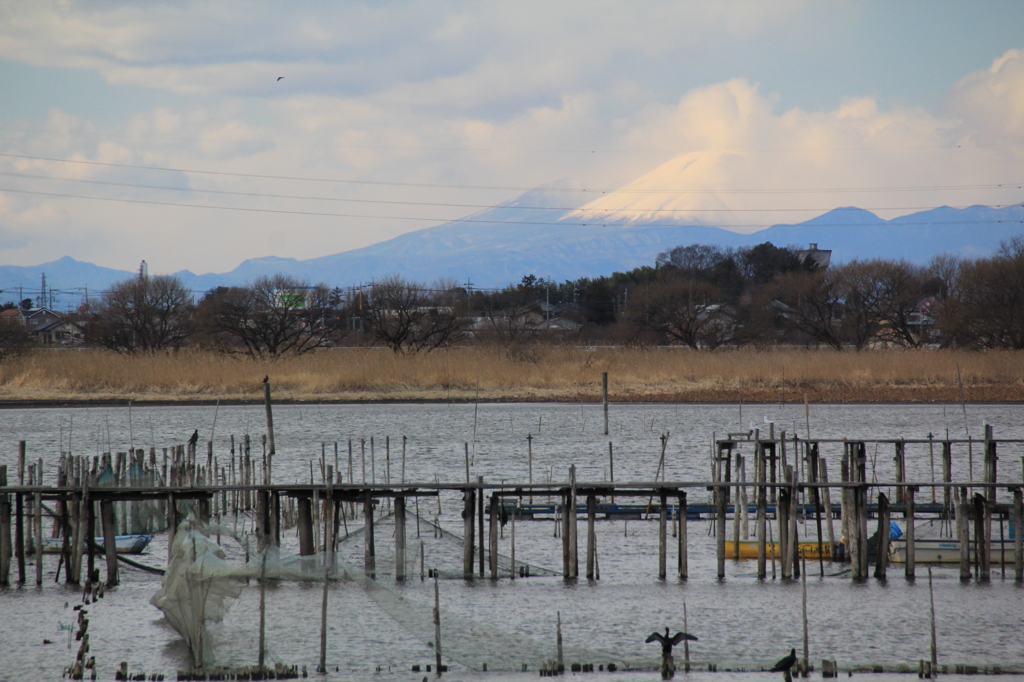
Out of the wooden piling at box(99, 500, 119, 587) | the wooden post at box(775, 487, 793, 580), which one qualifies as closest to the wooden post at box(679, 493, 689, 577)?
the wooden post at box(775, 487, 793, 580)

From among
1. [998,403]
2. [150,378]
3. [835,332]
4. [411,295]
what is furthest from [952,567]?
[835,332]

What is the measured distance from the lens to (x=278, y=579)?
11.2 metres

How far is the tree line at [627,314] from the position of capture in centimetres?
4828

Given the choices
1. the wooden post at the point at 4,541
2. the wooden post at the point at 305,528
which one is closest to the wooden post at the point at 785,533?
the wooden post at the point at 305,528

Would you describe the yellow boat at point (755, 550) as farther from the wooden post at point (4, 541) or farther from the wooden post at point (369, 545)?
the wooden post at point (4, 541)

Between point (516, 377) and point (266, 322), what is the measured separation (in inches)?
631

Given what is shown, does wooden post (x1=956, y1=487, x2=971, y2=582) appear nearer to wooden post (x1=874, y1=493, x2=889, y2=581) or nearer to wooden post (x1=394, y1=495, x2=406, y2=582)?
wooden post (x1=874, y1=493, x2=889, y2=581)

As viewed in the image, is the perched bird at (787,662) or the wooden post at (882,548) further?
the wooden post at (882,548)

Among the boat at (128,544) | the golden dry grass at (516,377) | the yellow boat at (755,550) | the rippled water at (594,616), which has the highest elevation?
the golden dry grass at (516,377)

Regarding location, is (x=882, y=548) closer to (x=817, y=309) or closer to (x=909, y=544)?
(x=909, y=544)

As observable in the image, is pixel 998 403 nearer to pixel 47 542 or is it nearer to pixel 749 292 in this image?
pixel 47 542

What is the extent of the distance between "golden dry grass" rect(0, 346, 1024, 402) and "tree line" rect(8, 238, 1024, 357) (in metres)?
4.74

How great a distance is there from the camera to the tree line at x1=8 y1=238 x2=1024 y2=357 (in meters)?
48.3

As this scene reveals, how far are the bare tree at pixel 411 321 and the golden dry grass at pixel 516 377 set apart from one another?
31.3ft
